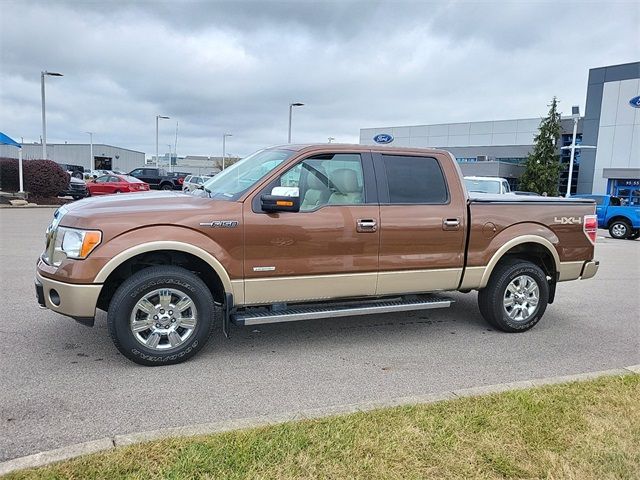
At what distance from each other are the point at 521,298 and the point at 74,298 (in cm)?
467

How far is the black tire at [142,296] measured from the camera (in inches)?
167

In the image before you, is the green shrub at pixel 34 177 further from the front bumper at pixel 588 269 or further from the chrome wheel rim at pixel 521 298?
the front bumper at pixel 588 269

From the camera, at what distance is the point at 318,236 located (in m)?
4.79

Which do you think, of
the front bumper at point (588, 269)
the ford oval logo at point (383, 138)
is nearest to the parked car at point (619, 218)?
the front bumper at point (588, 269)

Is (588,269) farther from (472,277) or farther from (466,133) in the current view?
(466,133)

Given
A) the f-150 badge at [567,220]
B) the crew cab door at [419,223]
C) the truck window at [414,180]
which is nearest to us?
the crew cab door at [419,223]

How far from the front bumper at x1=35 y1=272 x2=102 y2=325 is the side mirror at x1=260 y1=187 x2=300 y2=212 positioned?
155 cm

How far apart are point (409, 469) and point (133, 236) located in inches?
111

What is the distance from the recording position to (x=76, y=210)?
4.40 metres

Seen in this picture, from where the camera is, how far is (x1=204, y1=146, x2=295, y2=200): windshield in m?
4.87

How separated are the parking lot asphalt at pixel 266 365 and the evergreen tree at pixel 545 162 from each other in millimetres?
38506

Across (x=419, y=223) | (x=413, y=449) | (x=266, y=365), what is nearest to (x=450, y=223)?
(x=419, y=223)

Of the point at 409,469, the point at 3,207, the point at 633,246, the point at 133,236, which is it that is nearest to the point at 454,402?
the point at 409,469

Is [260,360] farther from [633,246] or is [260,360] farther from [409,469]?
[633,246]
